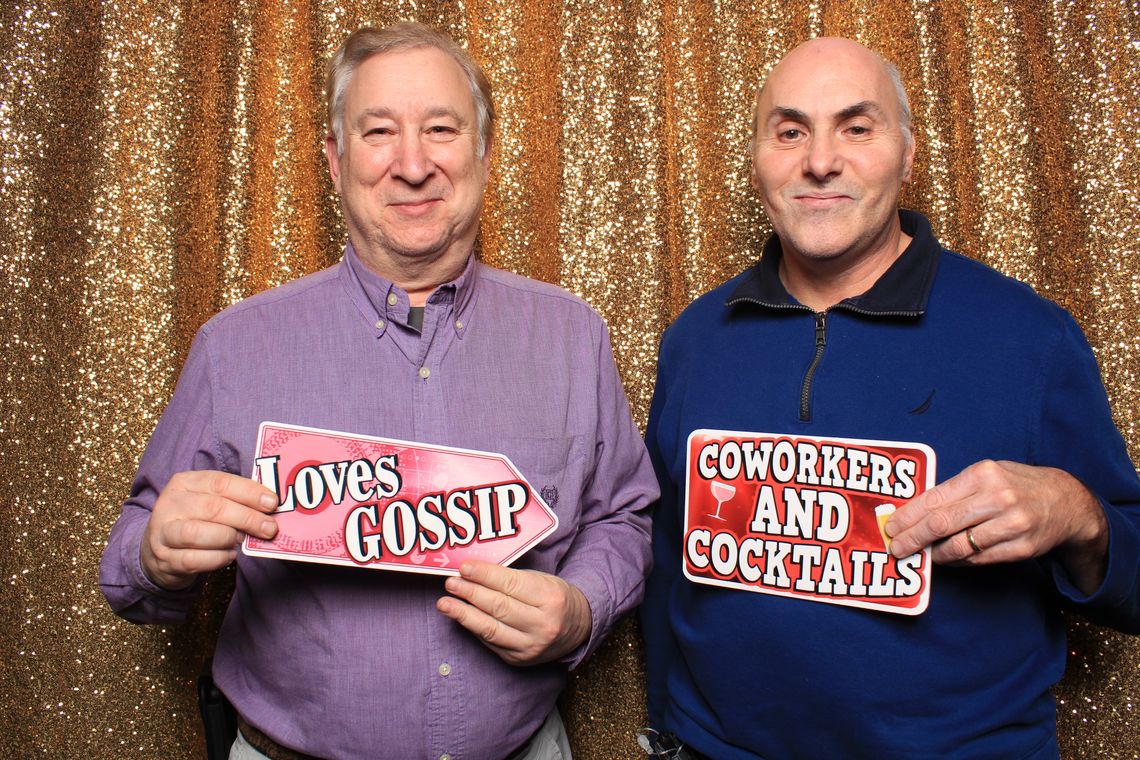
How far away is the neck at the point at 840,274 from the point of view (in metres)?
1.17

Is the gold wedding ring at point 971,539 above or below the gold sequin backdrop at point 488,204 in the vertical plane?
below

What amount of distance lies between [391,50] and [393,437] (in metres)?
0.54

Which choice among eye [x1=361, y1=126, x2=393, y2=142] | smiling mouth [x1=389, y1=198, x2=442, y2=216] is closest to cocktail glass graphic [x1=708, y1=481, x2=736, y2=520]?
smiling mouth [x1=389, y1=198, x2=442, y2=216]

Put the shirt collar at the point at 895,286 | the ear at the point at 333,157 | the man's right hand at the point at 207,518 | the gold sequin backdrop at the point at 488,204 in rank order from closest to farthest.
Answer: the man's right hand at the point at 207,518 < the shirt collar at the point at 895,286 < the ear at the point at 333,157 < the gold sequin backdrop at the point at 488,204

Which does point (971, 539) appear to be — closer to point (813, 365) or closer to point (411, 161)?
point (813, 365)

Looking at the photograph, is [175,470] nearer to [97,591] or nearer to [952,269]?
[97,591]

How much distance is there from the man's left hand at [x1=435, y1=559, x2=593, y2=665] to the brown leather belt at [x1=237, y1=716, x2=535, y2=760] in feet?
0.73

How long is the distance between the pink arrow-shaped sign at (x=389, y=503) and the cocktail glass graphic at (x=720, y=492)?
24cm

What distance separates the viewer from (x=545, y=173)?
154 centimetres

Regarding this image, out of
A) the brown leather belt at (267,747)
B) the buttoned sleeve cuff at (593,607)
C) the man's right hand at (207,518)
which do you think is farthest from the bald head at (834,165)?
the brown leather belt at (267,747)

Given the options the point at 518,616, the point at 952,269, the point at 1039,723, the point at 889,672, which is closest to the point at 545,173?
the point at 952,269

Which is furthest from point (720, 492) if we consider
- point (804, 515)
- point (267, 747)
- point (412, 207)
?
point (267, 747)

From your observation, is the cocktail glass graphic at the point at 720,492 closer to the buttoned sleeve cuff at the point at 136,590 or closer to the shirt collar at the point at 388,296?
the shirt collar at the point at 388,296

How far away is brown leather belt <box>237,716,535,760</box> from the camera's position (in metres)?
1.02
